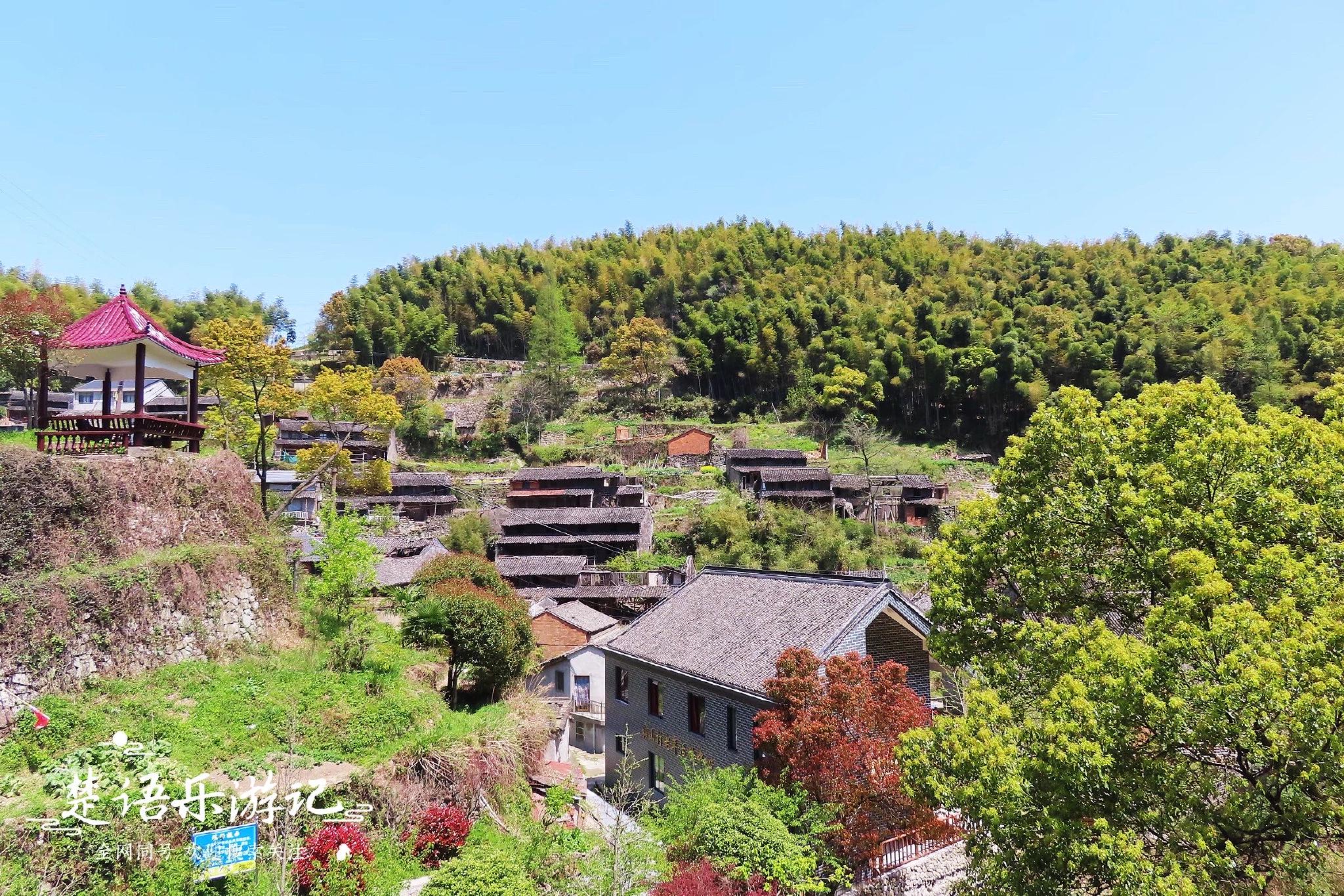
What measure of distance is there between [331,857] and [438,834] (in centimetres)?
166

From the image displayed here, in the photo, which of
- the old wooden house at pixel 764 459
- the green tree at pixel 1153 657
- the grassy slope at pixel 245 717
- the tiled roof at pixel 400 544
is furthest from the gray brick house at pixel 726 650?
the old wooden house at pixel 764 459

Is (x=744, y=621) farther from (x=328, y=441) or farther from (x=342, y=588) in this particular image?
(x=328, y=441)

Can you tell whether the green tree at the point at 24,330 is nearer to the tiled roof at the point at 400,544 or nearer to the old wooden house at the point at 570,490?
the tiled roof at the point at 400,544

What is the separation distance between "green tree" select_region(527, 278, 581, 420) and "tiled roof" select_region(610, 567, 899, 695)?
48.6m

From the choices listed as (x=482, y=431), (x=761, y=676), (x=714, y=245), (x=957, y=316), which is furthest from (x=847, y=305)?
(x=761, y=676)

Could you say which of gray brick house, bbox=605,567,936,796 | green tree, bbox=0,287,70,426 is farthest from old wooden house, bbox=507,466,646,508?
green tree, bbox=0,287,70,426

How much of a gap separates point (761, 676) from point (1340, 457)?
31.8 ft

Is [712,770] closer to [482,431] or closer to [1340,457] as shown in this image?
[1340,457]

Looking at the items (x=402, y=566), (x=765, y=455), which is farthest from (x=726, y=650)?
(x=765, y=455)

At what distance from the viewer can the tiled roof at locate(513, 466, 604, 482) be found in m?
46.0

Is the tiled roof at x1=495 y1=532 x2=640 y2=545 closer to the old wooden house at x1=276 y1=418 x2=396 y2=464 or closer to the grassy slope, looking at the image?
the old wooden house at x1=276 y1=418 x2=396 y2=464

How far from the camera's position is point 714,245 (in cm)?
9438

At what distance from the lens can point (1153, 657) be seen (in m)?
7.01

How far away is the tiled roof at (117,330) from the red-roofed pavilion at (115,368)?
0.04ft
